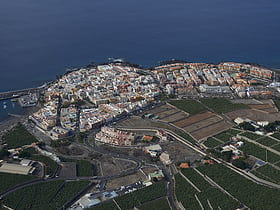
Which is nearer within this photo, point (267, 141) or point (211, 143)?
point (267, 141)

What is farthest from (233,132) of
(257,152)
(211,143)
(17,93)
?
(17,93)

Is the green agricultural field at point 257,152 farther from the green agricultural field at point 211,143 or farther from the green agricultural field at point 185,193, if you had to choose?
the green agricultural field at point 185,193

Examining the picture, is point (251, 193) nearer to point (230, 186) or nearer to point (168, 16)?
point (230, 186)

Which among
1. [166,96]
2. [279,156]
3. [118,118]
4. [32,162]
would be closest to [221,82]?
[166,96]

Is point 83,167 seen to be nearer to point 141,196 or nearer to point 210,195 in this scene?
point 141,196

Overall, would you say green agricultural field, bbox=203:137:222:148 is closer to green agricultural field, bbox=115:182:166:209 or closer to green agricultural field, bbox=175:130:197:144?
green agricultural field, bbox=175:130:197:144

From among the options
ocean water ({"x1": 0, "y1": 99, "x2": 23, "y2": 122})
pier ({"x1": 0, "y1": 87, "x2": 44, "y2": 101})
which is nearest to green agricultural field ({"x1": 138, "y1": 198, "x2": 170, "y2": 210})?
ocean water ({"x1": 0, "y1": 99, "x2": 23, "y2": 122})
